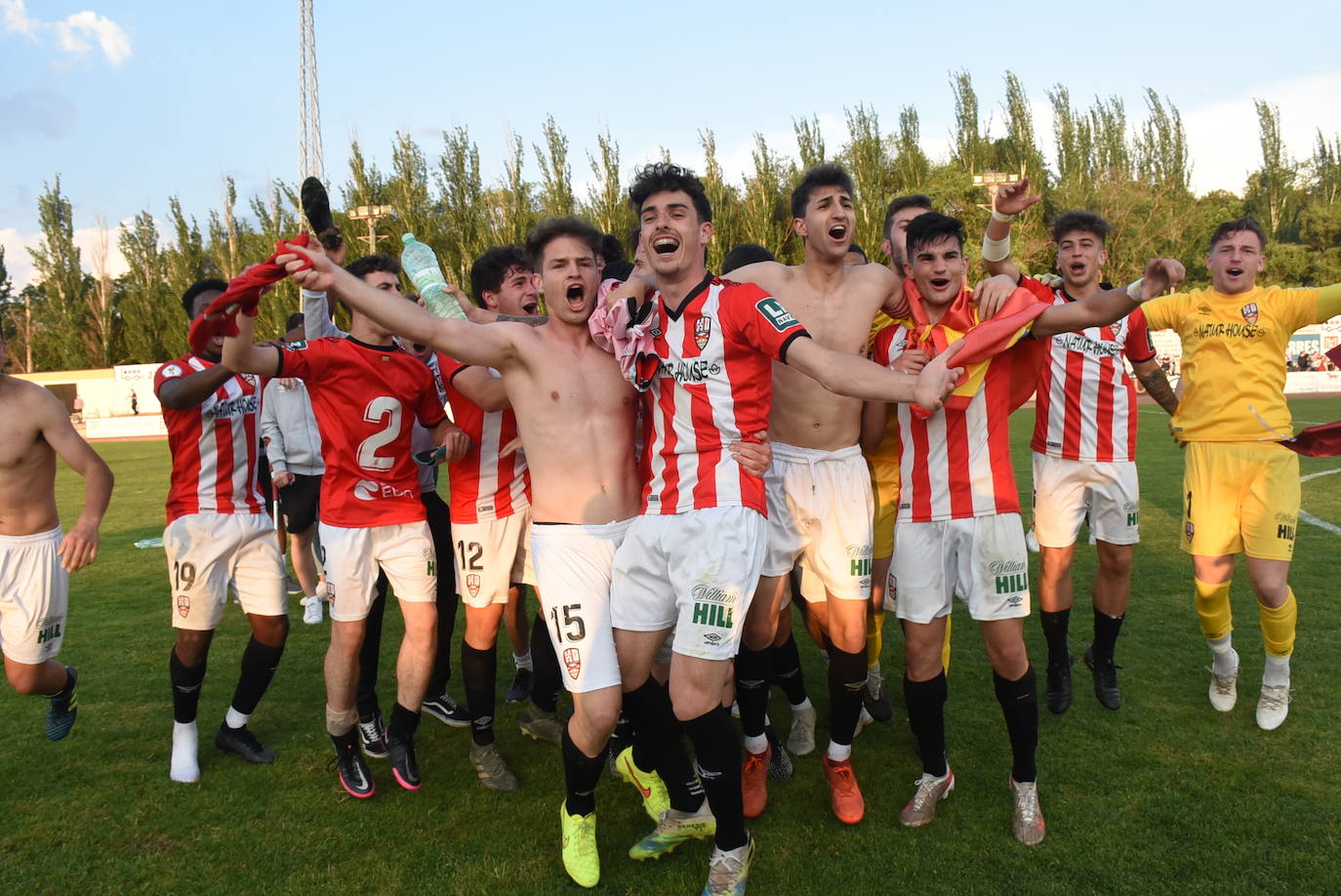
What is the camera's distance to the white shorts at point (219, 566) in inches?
176

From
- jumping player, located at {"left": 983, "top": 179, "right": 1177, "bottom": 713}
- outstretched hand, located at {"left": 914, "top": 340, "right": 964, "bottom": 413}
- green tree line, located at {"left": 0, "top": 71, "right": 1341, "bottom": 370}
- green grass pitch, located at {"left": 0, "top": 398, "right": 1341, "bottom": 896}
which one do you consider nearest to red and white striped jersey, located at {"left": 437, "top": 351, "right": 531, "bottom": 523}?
green grass pitch, located at {"left": 0, "top": 398, "right": 1341, "bottom": 896}

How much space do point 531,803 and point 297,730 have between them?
1.74 metres

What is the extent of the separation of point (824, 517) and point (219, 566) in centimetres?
320

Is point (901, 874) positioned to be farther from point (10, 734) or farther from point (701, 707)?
point (10, 734)

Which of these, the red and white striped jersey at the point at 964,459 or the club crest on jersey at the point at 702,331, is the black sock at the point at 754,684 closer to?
the red and white striped jersey at the point at 964,459

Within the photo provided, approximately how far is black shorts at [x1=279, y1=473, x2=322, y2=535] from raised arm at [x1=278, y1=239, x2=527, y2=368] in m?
4.23

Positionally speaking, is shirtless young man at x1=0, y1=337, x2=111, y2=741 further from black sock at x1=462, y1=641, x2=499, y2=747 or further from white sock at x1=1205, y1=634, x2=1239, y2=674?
white sock at x1=1205, y1=634, x2=1239, y2=674

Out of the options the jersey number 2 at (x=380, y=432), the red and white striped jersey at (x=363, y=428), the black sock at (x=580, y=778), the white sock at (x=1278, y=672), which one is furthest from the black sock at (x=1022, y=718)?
the jersey number 2 at (x=380, y=432)

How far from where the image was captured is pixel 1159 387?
210 inches

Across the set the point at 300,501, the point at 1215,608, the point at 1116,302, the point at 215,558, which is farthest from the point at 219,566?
the point at 1215,608

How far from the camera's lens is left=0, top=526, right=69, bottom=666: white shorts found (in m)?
4.32

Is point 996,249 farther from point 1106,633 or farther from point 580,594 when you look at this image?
point 580,594

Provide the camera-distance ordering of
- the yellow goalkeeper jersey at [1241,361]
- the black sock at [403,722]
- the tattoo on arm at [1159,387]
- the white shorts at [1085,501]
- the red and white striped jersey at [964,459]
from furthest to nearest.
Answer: the tattoo on arm at [1159,387], the white shorts at [1085,501], the yellow goalkeeper jersey at [1241,361], the black sock at [403,722], the red and white striped jersey at [964,459]

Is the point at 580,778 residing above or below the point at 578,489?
below
